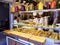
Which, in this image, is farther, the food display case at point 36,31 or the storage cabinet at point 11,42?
the storage cabinet at point 11,42

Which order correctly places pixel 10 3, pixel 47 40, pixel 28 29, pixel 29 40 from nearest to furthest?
1. pixel 47 40
2. pixel 29 40
3. pixel 28 29
4. pixel 10 3

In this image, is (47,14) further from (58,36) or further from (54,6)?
(58,36)

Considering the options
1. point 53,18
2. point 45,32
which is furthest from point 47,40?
point 53,18

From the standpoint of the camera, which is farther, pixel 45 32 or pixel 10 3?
pixel 10 3

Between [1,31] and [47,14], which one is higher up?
[47,14]

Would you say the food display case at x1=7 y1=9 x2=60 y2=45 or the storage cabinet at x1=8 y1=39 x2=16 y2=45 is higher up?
the food display case at x1=7 y1=9 x2=60 y2=45

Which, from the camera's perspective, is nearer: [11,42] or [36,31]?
Answer: [36,31]

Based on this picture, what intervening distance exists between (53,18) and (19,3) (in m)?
1.21

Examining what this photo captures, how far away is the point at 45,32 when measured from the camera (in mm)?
2473

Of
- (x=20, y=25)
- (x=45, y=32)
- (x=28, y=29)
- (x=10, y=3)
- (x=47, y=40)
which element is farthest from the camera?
(x=10, y=3)

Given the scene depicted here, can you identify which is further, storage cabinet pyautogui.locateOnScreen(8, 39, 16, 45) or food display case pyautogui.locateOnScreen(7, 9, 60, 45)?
storage cabinet pyautogui.locateOnScreen(8, 39, 16, 45)

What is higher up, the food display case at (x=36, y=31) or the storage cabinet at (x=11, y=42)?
the food display case at (x=36, y=31)

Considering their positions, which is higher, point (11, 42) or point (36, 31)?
point (36, 31)

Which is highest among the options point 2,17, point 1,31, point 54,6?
point 54,6
